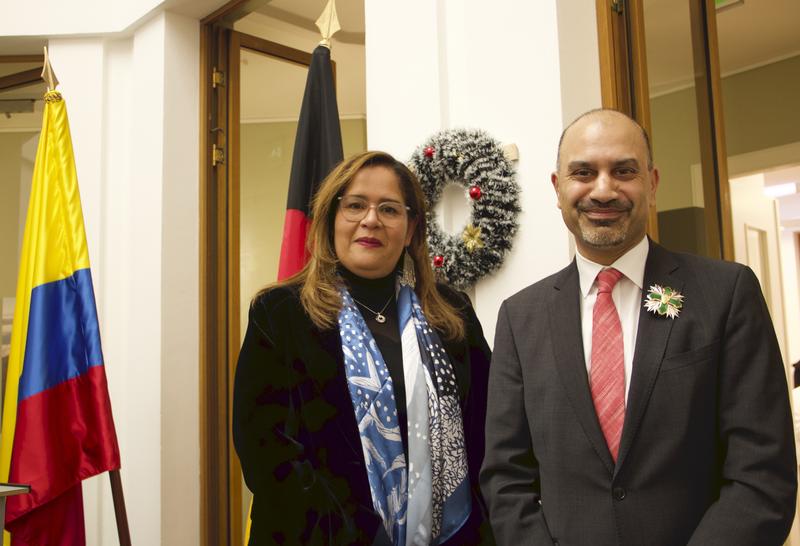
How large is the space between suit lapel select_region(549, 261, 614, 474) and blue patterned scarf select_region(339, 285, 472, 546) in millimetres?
388

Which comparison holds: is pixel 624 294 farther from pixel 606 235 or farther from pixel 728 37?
pixel 728 37

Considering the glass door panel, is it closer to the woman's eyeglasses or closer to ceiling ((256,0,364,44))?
the woman's eyeglasses

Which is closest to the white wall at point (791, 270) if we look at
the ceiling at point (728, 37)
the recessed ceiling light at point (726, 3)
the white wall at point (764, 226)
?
the white wall at point (764, 226)

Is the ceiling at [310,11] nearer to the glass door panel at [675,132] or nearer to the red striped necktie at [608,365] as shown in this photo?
the glass door panel at [675,132]

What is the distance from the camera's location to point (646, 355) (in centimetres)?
116

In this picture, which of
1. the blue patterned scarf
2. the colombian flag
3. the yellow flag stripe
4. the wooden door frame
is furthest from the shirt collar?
the wooden door frame

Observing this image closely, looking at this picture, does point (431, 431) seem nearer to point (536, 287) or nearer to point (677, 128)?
point (536, 287)

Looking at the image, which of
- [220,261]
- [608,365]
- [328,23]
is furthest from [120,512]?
[608,365]

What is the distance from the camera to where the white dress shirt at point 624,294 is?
4.01 ft

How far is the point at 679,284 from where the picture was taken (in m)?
1.21

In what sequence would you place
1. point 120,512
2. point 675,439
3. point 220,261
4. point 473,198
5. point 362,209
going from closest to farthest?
1. point 675,439
2. point 362,209
3. point 473,198
4. point 120,512
5. point 220,261

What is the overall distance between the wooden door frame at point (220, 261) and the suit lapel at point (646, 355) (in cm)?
253

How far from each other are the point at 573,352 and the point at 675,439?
21cm

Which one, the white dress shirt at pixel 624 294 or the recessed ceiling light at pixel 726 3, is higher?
the recessed ceiling light at pixel 726 3
